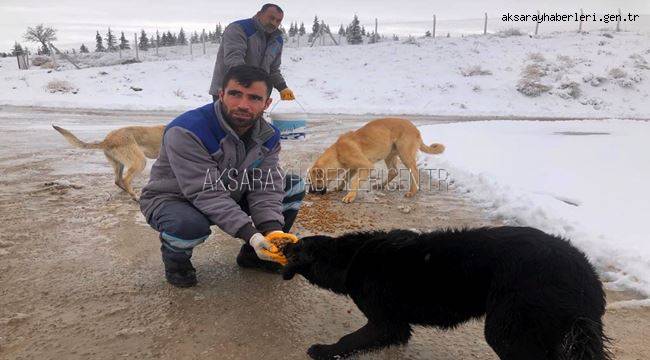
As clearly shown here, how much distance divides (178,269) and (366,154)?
3.47 m

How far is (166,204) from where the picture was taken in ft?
9.41

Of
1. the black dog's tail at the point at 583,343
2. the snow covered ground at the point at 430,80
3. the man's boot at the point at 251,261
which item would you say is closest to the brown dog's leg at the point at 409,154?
the man's boot at the point at 251,261

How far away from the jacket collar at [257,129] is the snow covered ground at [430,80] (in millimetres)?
15244

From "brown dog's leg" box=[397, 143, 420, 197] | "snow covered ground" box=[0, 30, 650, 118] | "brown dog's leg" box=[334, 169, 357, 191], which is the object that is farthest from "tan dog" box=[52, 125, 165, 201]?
"snow covered ground" box=[0, 30, 650, 118]

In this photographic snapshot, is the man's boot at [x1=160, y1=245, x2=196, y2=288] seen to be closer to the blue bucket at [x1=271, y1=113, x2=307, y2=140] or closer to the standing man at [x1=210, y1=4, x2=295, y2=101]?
the standing man at [x1=210, y1=4, x2=295, y2=101]

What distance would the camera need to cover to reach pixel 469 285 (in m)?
2.03

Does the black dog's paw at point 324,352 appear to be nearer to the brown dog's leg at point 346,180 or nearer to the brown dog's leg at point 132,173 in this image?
the brown dog's leg at point 132,173

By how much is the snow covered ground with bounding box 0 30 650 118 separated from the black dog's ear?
15.9 meters

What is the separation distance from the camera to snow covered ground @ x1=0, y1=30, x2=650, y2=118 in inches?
821

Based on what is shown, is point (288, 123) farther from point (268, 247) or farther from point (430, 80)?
point (430, 80)

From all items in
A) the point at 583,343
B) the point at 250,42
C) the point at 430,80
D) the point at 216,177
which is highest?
the point at 250,42

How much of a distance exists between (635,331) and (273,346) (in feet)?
6.70

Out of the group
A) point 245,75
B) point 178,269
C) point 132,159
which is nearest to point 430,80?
point 132,159

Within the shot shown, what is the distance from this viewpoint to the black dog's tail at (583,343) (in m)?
1.71
